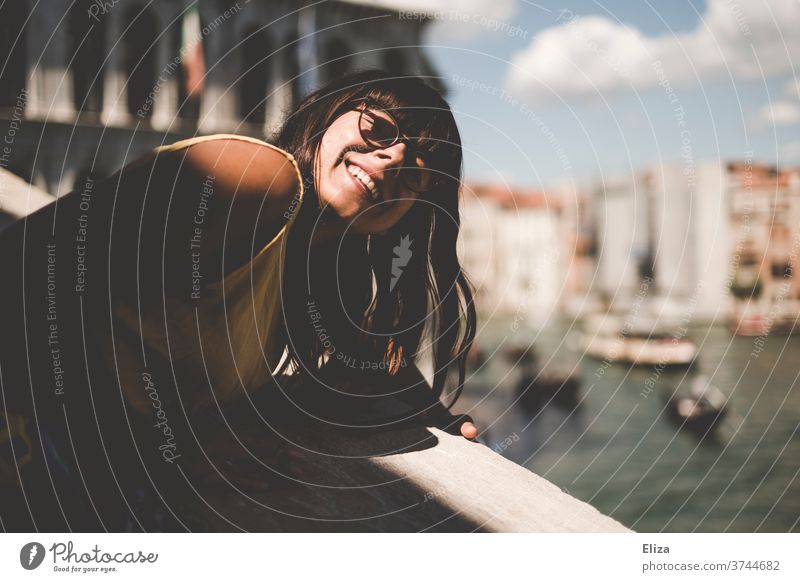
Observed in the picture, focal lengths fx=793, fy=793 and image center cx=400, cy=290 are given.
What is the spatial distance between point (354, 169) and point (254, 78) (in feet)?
16.4

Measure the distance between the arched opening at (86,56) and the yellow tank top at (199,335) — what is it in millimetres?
5798

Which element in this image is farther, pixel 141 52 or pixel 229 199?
pixel 141 52

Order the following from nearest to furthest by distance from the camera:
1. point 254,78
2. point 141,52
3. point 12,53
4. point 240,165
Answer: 1. point 240,165
2. point 254,78
3. point 12,53
4. point 141,52

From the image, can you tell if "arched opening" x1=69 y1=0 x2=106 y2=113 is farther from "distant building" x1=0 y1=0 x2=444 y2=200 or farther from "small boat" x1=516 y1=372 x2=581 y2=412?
"small boat" x1=516 y1=372 x2=581 y2=412

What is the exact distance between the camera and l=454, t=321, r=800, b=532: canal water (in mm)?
15234

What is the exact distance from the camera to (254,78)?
6.18 meters

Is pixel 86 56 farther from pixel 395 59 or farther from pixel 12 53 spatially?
pixel 395 59

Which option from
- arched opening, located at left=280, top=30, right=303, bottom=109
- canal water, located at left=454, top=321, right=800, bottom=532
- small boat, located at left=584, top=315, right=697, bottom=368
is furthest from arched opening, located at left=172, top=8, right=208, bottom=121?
small boat, located at left=584, top=315, right=697, bottom=368

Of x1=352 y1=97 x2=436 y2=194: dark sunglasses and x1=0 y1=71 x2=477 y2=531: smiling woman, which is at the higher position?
x1=352 y1=97 x2=436 y2=194: dark sunglasses

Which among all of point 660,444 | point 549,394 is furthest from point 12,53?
point 660,444

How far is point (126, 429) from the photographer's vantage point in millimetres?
1429

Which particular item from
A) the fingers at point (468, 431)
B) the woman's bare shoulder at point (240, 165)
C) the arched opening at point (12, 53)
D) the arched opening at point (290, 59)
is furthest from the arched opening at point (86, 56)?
the woman's bare shoulder at point (240, 165)

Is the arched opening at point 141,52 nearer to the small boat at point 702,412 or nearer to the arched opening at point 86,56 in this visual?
the arched opening at point 86,56
